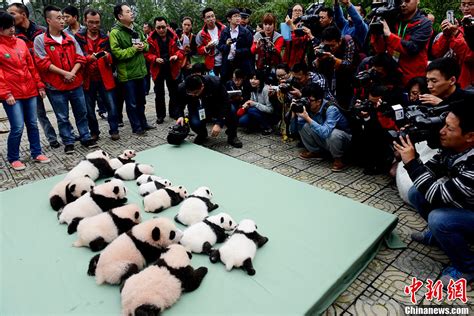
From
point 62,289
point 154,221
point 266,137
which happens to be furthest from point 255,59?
point 62,289

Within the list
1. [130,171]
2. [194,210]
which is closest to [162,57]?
[130,171]

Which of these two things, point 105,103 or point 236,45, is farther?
point 236,45

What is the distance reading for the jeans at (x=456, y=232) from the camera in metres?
2.04

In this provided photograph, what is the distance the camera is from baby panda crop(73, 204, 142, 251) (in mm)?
2373

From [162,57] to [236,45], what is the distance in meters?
1.37

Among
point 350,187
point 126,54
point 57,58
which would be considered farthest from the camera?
point 126,54

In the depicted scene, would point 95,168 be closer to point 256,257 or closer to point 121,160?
point 121,160

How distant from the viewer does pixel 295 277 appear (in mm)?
2096

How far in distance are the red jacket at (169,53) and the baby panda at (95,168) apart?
2.70m

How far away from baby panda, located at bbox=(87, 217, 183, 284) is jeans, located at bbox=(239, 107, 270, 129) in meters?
3.27

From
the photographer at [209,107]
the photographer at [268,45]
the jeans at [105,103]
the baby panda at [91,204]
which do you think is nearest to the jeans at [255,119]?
the photographer at [209,107]

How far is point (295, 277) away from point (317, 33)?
4.00m

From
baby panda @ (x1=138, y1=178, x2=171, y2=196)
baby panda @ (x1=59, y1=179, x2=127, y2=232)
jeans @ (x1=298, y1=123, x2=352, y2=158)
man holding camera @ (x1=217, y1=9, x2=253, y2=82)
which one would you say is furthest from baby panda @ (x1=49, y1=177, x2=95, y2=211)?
man holding camera @ (x1=217, y1=9, x2=253, y2=82)

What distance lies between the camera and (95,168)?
3.48m
